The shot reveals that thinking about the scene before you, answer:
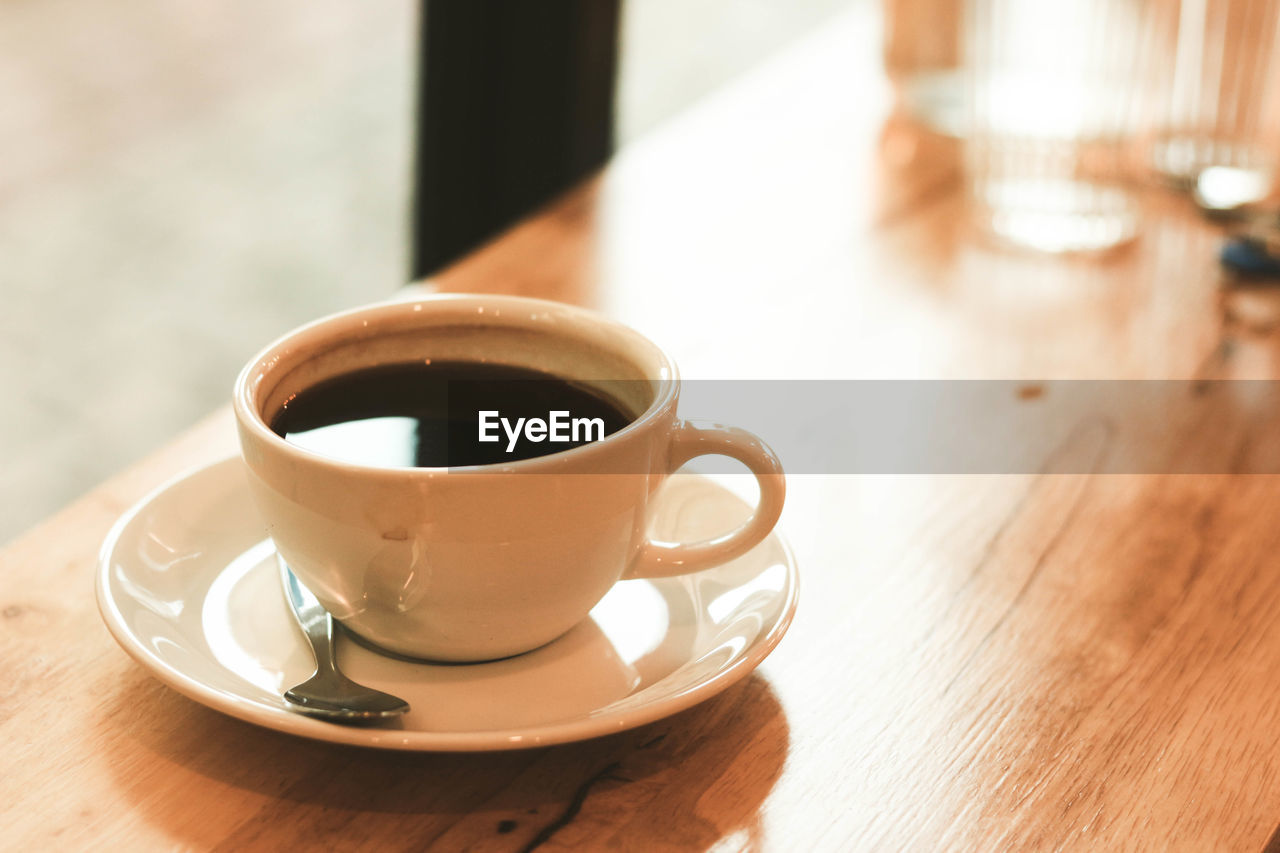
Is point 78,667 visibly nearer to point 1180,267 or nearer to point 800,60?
point 1180,267

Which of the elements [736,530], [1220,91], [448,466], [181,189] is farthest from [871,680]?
[181,189]

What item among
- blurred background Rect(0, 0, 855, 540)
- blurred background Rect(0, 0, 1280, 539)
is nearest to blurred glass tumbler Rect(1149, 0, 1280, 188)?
blurred background Rect(0, 0, 1280, 539)

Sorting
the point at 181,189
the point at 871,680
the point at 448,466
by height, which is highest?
the point at 448,466

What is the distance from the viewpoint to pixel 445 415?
49cm

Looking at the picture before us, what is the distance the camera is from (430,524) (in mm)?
399

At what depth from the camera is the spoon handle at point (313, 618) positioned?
17.0 inches

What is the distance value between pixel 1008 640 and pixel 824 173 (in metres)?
0.60

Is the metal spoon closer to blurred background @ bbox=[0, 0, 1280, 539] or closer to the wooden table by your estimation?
the wooden table

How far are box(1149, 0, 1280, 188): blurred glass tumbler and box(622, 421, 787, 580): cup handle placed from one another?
65 cm

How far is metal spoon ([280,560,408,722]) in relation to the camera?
40 centimetres

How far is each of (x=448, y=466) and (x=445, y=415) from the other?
7 cm

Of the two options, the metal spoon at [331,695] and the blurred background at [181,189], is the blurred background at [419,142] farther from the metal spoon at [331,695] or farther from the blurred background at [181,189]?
the metal spoon at [331,695]

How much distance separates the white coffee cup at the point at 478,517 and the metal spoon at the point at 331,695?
1cm

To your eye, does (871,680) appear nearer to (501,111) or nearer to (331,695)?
(331,695)
